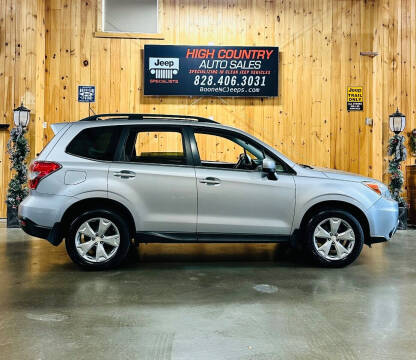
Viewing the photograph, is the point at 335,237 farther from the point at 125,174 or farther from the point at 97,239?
the point at 97,239

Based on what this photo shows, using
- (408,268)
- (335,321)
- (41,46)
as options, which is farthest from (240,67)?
(335,321)

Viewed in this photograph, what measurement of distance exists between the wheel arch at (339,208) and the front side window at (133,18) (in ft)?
18.0

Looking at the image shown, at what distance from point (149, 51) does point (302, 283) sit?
5930 millimetres

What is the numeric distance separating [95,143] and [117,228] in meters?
0.96

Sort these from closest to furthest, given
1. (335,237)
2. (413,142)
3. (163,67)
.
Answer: (335,237)
(413,142)
(163,67)

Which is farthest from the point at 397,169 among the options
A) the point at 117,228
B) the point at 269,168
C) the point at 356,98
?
the point at 117,228

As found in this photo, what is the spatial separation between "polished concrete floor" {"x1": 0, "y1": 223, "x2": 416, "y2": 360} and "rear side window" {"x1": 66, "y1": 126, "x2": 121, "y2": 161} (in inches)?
50.0

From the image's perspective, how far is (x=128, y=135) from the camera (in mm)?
4734

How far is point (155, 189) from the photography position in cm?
456

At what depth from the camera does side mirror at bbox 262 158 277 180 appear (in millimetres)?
4539

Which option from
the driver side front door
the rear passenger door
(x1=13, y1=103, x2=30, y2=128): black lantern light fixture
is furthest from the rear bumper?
(x1=13, y1=103, x2=30, y2=128): black lantern light fixture

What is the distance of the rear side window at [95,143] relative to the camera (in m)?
4.61

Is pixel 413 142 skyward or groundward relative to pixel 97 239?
skyward

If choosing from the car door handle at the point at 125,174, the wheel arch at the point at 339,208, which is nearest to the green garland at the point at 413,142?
the wheel arch at the point at 339,208
